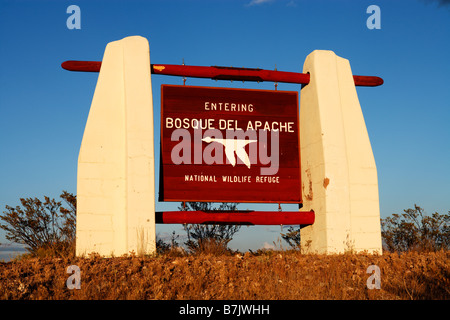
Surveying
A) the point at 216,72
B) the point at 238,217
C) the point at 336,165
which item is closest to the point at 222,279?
the point at 238,217

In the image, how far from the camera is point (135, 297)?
5.80m

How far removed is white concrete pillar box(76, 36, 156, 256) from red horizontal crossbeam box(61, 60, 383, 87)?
548 mm

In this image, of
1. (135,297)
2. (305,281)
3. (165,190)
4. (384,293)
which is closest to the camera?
(135,297)

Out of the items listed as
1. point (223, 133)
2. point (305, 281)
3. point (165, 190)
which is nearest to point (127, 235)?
point (165, 190)

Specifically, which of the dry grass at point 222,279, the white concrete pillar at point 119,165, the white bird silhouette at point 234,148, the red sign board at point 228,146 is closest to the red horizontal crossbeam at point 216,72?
the red sign board at point 228,146

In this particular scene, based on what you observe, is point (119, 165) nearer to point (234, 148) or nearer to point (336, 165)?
point (234, 148)

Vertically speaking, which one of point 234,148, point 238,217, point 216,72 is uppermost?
point 216,72

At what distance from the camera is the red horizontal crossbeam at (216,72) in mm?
10375

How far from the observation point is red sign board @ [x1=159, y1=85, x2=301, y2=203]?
10.3 metres

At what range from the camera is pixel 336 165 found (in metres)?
10.4

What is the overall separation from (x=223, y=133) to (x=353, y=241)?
4133 mm

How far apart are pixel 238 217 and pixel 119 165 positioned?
3.08 m

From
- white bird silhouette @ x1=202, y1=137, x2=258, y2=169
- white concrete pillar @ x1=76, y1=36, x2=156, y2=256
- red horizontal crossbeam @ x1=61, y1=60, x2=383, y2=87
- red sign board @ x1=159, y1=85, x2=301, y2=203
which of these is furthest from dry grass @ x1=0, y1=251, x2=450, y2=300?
red horizontal crossbeam @ x1=61, y1=60, x2=383, y2=87
